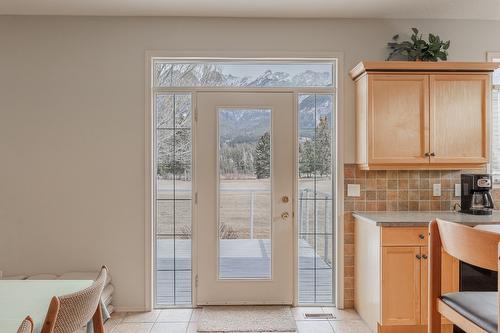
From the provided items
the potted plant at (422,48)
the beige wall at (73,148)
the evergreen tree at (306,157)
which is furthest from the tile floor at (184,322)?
the potted plant at (422,48)

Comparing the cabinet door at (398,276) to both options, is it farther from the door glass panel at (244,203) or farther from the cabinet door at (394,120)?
the door glass panel at (244,203)

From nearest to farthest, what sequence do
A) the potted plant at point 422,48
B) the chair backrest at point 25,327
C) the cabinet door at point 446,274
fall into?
the chair backrest at point 25,327 → the cabinet door at point 446,274 → the potted plant at point 422,48

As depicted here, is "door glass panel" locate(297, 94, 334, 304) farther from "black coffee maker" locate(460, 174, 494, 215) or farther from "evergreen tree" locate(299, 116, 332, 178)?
"black coffee maker" locate(460, 174, 494, 215)

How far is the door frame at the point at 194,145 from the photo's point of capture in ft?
10.9

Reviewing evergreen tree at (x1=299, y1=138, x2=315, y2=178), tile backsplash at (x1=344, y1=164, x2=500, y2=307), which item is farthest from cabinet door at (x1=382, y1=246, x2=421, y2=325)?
evergreen tree at (x1=299, y1=138, x2=315, y2=178)

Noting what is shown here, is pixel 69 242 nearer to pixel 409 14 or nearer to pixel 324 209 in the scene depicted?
pixel 324 209

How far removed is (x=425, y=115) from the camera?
120 inches

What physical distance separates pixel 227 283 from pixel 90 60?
234cm

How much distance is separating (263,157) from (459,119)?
166 centimetres

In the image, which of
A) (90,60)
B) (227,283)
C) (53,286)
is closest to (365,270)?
(227,283)

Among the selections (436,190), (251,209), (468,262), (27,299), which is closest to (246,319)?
(251,209)

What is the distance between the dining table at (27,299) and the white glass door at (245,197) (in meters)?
1.69

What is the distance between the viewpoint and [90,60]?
10.9 ft

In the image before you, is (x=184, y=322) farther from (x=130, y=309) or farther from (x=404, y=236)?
(x=404, y=236)
